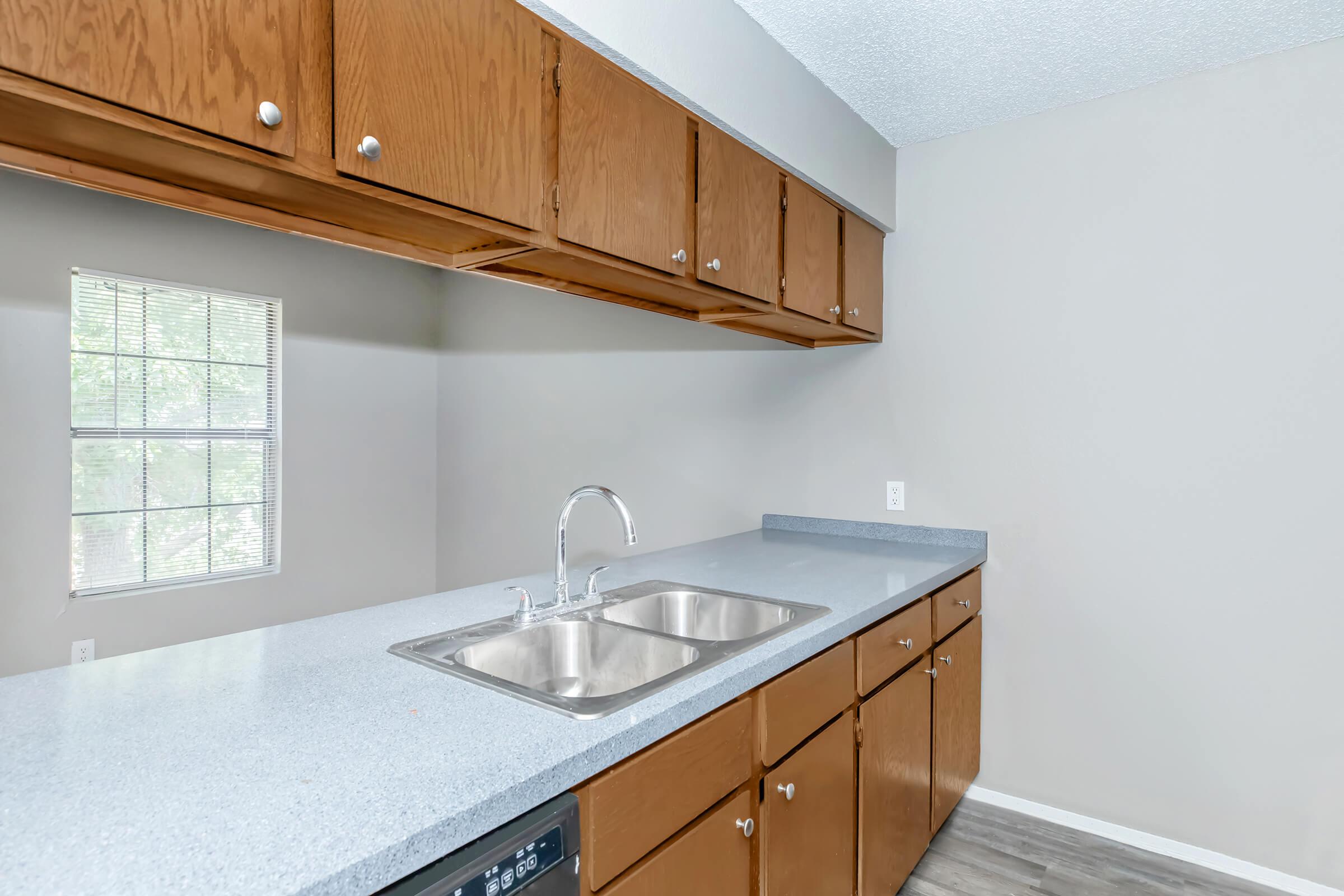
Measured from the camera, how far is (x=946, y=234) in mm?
2590

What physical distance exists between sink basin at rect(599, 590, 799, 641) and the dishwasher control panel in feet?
2.60

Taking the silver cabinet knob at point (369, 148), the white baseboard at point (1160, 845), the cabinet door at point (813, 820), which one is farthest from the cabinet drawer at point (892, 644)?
the silver cabinet knob at point (369, 148)

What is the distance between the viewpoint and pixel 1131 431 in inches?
88.9

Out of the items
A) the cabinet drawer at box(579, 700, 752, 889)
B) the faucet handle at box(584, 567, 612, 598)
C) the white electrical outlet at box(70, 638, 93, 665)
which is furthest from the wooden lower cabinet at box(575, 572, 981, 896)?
the white electrical outlet at box(70, 638, 93, 665)

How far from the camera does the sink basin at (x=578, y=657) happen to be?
1.38 meters

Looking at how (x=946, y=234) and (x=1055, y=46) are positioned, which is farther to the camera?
(x=946, y=234)

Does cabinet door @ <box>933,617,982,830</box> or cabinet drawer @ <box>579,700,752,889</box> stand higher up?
cabinet drawer @ <box>579,700,752,889</box>

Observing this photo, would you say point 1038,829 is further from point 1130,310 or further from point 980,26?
point 980,26

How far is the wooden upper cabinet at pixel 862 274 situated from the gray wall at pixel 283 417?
9.40 ft

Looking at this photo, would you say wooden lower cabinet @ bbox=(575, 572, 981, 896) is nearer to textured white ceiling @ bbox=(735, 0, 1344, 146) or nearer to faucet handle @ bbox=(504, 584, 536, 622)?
faucet handle @ bbox=(504, 584, 536, 622)

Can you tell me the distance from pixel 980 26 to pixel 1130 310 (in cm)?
100

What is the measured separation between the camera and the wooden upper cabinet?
8.04 feet

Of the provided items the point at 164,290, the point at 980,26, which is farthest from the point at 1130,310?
the point at 164,290

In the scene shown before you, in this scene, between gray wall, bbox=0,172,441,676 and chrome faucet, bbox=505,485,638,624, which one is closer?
chrome faucet, bbox=505,485,638,624
